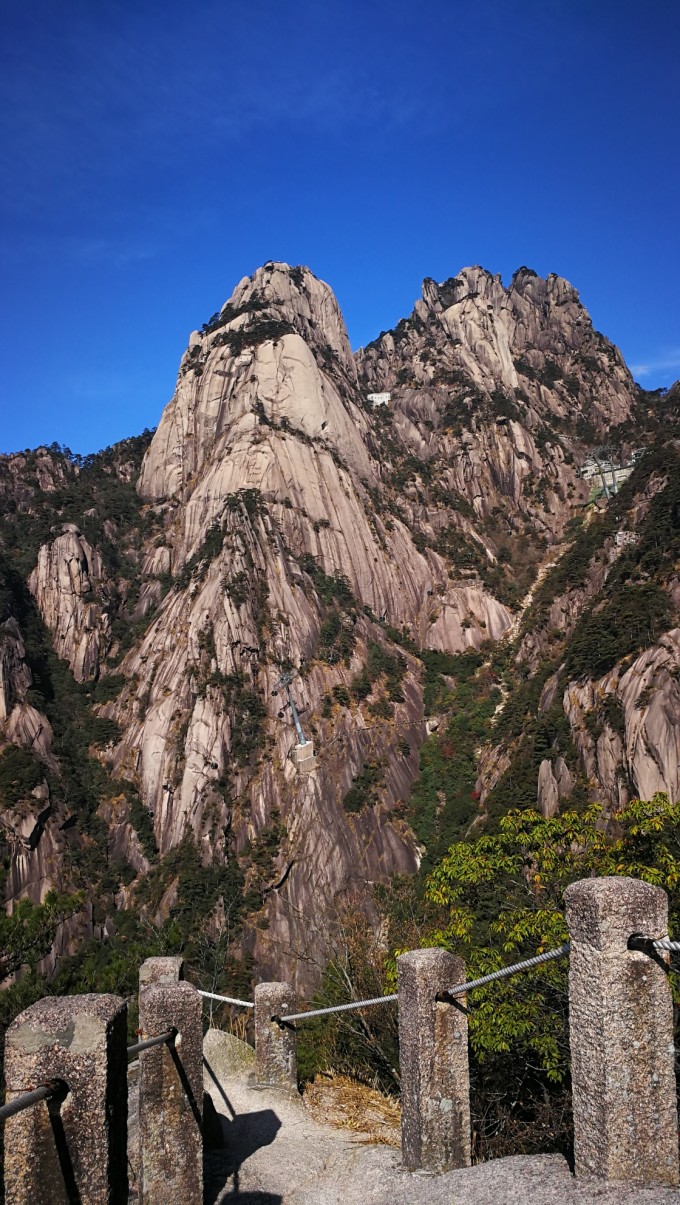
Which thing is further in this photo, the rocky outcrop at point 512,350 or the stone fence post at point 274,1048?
the rocky outcrop at point 512,350

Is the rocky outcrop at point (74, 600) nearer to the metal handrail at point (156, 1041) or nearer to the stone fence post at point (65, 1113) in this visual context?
the metal handrail at point (156, 1041)

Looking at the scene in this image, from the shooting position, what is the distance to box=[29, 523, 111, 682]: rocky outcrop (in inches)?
3071

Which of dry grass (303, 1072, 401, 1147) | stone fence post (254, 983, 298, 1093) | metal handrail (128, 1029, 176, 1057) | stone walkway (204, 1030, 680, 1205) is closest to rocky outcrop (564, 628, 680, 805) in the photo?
dry grass (303, 1072, 401, 1147)

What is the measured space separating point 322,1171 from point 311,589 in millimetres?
69582

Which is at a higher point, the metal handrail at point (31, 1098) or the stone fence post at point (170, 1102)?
the metal handrail at point (31, 1098)

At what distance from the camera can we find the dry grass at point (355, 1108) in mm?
9109

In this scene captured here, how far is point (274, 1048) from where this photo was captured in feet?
34.4

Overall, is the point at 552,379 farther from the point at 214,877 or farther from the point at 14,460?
the point at 214,877

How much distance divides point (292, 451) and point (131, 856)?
45.9 metres

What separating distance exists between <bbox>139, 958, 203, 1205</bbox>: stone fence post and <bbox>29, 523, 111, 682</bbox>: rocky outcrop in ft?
243

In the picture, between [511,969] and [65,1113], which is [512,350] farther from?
[65,1113]

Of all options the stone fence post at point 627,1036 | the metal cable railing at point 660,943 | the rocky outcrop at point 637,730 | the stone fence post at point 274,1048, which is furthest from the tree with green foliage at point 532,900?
the rocky outcrop at point 637,730

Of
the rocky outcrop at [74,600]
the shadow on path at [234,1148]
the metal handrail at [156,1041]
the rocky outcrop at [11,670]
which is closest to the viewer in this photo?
the metal handrail at [156,1041]

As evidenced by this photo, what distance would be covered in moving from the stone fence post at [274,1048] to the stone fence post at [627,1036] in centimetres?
664
